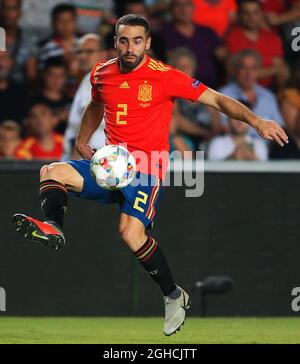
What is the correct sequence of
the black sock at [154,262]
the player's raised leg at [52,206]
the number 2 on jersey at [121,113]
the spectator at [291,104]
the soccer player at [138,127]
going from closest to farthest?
1. the player's raised leg at [52,206]
2. the soccer player at [138,127]
3. the black sock at [154,262]
4. the number 2 on jersey at [121,113]
5. the spectator at [291,104]

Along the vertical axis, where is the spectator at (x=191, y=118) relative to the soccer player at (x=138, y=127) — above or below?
above

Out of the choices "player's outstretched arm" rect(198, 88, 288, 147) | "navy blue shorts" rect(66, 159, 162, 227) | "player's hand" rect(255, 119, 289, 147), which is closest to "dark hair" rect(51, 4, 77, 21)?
"navy blue shorts" rect(66, 159, 162, 227)

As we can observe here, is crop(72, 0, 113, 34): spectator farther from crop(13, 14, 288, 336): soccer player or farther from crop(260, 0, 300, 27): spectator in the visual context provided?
crop(13, 14, 288, 336): soccer player

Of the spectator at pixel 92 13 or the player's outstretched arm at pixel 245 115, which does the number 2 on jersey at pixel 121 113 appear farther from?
the spectator at pixel 92 13

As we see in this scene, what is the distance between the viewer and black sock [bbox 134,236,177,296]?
9117 millimetres

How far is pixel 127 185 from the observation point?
9.10 metres

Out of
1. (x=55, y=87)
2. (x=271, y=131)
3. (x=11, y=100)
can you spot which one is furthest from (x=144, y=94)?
(x=55, y=87)

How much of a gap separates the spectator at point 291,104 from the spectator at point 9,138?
3.28m

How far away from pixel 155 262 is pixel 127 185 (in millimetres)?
639

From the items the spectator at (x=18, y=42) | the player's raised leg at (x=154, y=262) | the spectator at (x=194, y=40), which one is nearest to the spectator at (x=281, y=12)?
the spectator at (x=194, y=40)

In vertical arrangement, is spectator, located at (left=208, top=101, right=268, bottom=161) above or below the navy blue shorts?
above

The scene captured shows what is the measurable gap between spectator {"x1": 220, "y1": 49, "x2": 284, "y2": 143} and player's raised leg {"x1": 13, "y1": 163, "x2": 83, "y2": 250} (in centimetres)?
524

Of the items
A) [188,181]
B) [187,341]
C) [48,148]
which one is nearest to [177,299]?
[187,341]

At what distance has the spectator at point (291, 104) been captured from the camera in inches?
559
